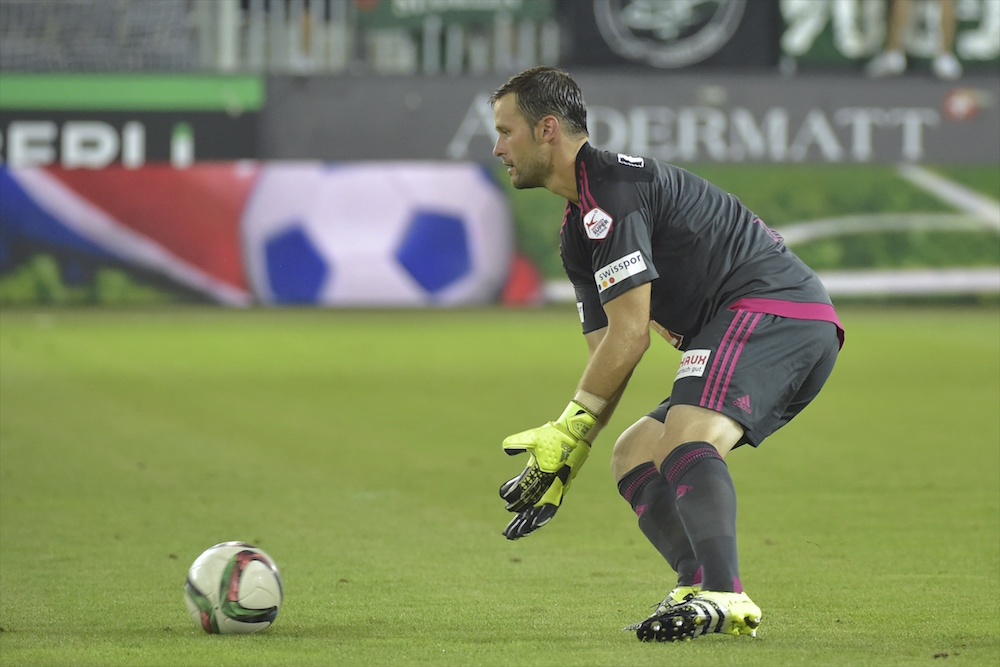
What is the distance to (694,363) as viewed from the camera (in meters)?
4.98

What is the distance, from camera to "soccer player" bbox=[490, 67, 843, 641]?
486 centimetres

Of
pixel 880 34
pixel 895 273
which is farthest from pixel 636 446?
pixel 880 34

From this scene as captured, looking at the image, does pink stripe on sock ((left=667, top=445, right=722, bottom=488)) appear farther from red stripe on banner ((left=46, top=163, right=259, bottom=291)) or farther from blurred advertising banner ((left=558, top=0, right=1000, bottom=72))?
blurred advertising banner ((left=558, top=0, right=1000, bottom=72))

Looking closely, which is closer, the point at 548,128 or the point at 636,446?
the point at 548,128

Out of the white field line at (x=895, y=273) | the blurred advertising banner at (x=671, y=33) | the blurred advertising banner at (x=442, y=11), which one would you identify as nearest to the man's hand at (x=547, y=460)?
the white field line at (x=895, y=273)

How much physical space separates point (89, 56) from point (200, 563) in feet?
72.1

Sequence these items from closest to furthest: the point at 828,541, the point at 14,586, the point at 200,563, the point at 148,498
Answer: the point at 200,563 → the point at 14,586 → the point at 828,541 → the point at 148,498

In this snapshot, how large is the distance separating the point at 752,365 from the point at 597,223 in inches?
25.1

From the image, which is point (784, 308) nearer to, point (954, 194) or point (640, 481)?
point (640, 481)

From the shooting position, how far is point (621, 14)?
2395cm

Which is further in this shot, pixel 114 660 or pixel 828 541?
pixel 828 541

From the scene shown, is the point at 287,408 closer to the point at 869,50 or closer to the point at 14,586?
the point at 14,586

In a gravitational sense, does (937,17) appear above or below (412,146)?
above

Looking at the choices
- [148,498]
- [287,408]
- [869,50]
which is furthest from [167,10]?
[148,498]
